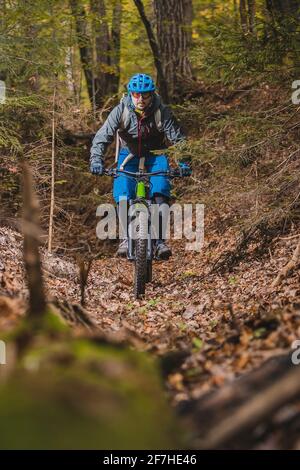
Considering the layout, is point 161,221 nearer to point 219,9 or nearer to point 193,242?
point 193,242

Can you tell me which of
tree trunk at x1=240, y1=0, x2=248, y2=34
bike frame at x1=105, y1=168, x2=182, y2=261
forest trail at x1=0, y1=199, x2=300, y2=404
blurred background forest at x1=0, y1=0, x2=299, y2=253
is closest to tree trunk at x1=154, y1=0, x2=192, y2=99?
blurred background forest at x1=0, y1=0, x2=299, y2=253

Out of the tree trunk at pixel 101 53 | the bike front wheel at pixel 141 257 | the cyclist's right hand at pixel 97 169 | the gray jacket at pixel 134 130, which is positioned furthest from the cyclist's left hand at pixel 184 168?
the tree trunk at pixel 101 53

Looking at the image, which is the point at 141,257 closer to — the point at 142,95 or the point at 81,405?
the point at 142,95

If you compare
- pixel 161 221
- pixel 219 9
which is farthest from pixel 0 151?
pixel 219 9

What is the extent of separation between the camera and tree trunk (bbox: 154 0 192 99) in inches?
507

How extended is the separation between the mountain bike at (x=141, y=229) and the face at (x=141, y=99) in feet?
3.26

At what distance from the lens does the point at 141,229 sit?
822cm

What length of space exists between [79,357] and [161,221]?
235 inches

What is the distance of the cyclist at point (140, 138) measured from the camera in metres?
8.67

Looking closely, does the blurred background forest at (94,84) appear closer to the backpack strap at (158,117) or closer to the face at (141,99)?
the backpack strap at (158,117)

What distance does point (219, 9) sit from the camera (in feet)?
66.3

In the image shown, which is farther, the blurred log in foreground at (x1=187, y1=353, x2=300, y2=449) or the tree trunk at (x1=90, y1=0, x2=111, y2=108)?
the tree trunk at (x1=90, y1=0, x2=111, y2=108)

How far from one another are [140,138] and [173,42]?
15.4 ft

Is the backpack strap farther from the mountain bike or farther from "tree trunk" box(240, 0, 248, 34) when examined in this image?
"tree trunk" box(240, 0, 248, 34)
